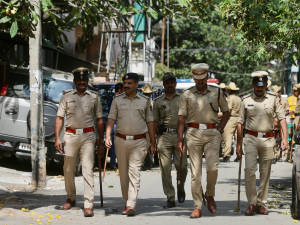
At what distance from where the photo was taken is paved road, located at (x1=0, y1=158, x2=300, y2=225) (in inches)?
321

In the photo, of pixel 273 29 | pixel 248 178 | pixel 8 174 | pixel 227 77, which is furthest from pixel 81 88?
pixel 227 77

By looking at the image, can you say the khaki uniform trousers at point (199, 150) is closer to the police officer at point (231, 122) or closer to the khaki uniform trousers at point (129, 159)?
the khaki uniform trousers at point (129, 159)

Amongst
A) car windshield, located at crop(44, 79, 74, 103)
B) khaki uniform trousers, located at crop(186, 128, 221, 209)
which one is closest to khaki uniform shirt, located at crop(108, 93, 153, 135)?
khaki uniform trousers, located at crop(186, 128, 221, 209)

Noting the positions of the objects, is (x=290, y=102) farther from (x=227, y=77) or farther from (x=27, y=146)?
(x=227, y=77)

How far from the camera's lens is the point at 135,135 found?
8.78 metres

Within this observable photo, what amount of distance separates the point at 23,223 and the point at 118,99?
85.1 inches

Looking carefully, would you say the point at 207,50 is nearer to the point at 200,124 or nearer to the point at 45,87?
the point at 45,87

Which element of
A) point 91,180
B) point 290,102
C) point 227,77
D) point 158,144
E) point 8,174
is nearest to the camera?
point 91,180

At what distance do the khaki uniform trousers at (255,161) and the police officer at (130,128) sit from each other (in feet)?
4.34

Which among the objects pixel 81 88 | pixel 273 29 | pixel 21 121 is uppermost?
pixel 273 29

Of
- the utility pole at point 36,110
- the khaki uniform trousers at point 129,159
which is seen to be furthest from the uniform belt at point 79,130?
the utility pole at point 36,110

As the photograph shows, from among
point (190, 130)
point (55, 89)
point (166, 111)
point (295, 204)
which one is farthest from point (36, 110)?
point (295, 204)

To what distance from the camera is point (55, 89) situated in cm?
1448

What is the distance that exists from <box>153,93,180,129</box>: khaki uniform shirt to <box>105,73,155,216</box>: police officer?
92 cm
